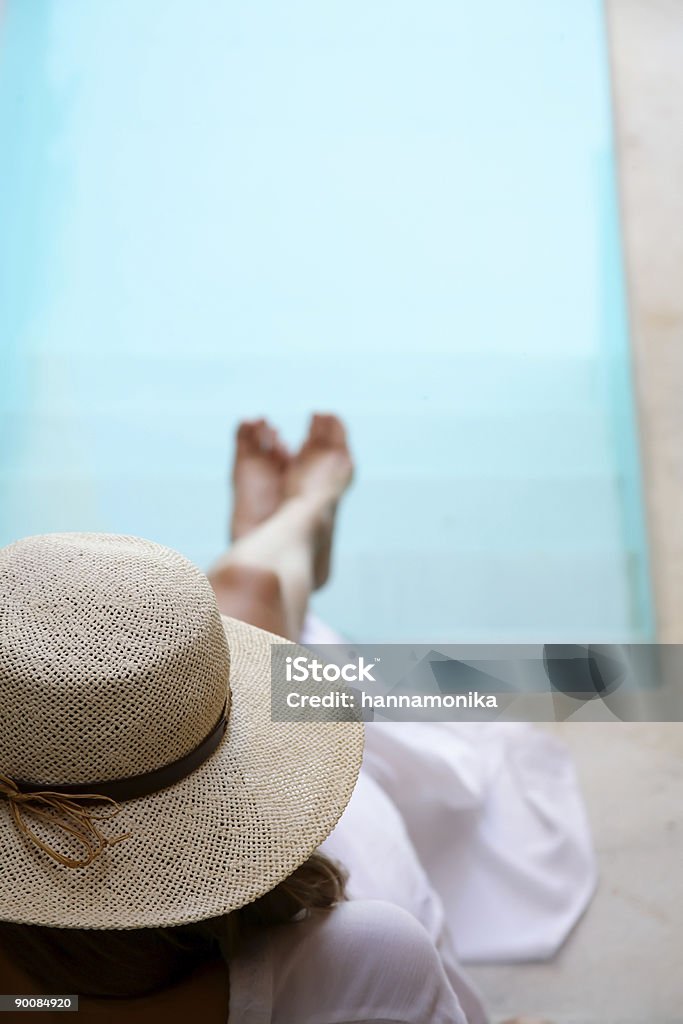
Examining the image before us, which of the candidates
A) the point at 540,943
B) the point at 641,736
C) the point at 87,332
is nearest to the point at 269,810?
the point at 540,943

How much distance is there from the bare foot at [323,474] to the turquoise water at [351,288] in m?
0.03

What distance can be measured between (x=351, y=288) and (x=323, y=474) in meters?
0.37

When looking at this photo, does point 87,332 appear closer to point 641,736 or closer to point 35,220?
point 35,220

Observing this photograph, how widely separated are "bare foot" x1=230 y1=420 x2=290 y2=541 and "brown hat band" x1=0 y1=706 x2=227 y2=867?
0.76 m

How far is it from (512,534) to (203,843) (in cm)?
92

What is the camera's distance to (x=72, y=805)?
602mm

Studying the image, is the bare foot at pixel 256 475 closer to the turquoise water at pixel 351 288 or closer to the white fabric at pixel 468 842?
the turquoise water at pixel 351 288

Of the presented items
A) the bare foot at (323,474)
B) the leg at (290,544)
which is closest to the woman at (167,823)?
the leg at (290,544)

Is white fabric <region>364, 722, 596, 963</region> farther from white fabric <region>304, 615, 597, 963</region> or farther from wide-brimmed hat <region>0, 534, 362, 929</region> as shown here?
wide-brimmed hat <region>0, 534, 362, 929</region>

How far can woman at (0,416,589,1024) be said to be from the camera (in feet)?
1.96

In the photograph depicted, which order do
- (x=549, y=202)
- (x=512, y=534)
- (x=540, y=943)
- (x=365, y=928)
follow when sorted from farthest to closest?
(x=549, y=202)
(x=512, y=534)
(x=540, y=943)
(x=365, y=928)

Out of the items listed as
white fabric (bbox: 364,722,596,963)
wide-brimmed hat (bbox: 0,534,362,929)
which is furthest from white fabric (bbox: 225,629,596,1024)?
wide-brimmed hat (bbox: 0,534,362,929)

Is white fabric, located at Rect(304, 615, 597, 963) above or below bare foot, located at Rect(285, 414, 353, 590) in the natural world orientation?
below

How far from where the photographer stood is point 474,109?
1.82 metres
